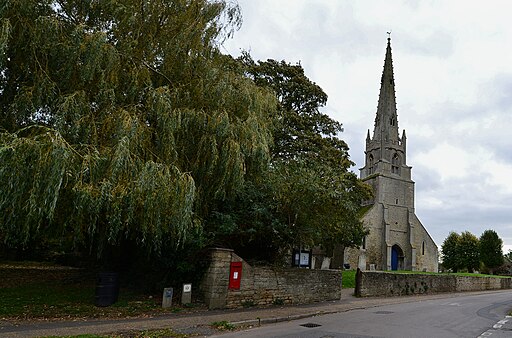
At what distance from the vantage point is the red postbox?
12.2 meters

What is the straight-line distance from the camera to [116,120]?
368 inches

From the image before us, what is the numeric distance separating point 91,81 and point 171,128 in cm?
222

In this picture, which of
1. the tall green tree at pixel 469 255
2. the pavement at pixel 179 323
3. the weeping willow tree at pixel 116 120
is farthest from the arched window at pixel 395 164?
the weeping willow tree at pixel 116 120

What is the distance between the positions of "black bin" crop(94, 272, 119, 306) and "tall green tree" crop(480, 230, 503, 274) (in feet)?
194

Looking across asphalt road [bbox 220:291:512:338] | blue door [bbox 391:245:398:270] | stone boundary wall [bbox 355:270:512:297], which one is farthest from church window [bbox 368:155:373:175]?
asphalt road [bbox 220:291:512:338]

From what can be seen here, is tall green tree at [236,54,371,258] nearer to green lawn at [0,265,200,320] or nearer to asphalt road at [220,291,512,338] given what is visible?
asphalt road at [220,291,512,338]

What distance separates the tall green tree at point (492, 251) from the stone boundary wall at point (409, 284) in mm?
27617

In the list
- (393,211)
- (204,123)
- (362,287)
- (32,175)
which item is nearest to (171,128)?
(204,123)

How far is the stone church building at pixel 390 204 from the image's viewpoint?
48594 millimetres

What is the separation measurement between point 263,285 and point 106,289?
4943 millimetres

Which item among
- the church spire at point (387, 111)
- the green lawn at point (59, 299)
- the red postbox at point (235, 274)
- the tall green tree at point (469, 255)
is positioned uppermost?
the church spire at point (387, 111)

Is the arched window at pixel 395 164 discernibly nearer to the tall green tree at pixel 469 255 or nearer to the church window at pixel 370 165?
the church window at pixel 370 165

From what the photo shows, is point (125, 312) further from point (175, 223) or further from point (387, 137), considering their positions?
point (387, 137)

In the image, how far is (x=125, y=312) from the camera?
1047 centimetres
